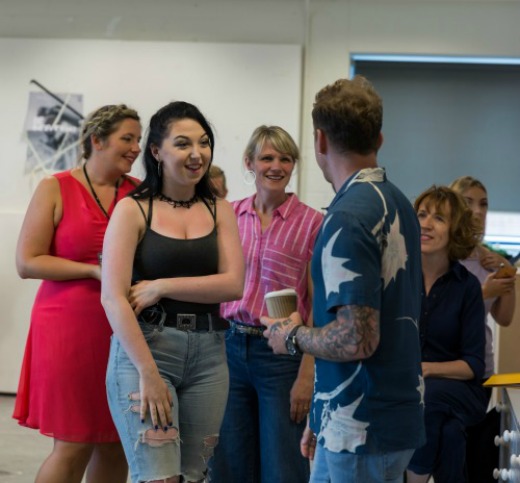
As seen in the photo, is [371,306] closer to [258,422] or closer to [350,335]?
[350,335]

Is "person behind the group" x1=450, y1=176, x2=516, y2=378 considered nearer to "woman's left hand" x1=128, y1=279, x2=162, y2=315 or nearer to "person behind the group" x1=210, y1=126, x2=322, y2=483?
"person behind the group" x1=210, y1=126, x2=322, y2=483

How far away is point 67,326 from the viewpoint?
108 inches

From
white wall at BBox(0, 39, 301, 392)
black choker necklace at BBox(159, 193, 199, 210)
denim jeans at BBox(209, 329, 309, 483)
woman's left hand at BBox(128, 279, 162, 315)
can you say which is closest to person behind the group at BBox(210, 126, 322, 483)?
denim jeans at BBox(209, 329, 309, 483)

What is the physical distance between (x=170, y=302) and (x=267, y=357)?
1.82ft

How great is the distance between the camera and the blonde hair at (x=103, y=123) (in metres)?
2.83

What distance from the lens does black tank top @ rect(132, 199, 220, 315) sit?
2225 mm

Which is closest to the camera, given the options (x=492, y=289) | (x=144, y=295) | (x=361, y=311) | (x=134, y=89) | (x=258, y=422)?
(x=361, y=311)

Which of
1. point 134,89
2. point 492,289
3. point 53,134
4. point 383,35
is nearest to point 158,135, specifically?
point 492,289

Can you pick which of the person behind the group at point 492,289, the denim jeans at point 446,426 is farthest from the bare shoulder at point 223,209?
the person behind the group at point 492,289

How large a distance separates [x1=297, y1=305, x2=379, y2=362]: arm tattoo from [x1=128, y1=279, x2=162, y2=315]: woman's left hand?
0.60 metres

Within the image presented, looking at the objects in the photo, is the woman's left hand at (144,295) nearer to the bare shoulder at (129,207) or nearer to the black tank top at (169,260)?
the black tank top at (169,260)

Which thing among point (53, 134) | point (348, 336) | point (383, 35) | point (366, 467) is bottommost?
point (366, 467)

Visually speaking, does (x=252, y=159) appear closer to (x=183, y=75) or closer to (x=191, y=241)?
(x=191, y=241)

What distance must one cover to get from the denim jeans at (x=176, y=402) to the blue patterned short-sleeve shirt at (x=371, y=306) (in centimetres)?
52
